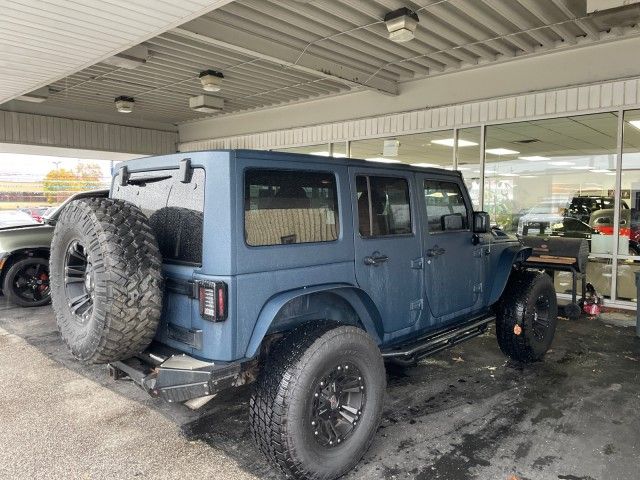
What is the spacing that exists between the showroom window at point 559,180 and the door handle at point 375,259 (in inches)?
225

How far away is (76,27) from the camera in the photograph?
5.13 meters

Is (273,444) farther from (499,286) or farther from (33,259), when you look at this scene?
(33,259)

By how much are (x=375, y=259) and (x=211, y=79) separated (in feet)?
22.7

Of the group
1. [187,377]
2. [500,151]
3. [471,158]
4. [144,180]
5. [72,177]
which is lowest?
[187,377]

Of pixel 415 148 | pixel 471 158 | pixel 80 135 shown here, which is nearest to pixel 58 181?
pixel 80 135

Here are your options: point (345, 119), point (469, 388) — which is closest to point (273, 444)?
point (469, 388)

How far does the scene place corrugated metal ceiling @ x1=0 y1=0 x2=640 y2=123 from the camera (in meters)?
5.95

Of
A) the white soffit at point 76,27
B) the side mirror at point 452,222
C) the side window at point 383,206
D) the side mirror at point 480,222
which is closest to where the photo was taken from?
the side window at point 383,206

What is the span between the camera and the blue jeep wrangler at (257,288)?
7.88 ft

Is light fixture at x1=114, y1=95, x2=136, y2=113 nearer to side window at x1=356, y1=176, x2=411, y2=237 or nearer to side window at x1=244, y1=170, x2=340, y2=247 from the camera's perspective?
side window at x1=356, y1=176, x2=411, y2=237

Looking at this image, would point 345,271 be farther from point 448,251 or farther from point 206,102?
point 206,102

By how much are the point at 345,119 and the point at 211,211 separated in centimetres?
844

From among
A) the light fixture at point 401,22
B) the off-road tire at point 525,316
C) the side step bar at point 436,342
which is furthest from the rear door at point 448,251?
the light fixture at point 401,22

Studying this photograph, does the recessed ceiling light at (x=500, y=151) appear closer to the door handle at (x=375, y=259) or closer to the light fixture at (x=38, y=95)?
the door handle at (x=375, y=259)
